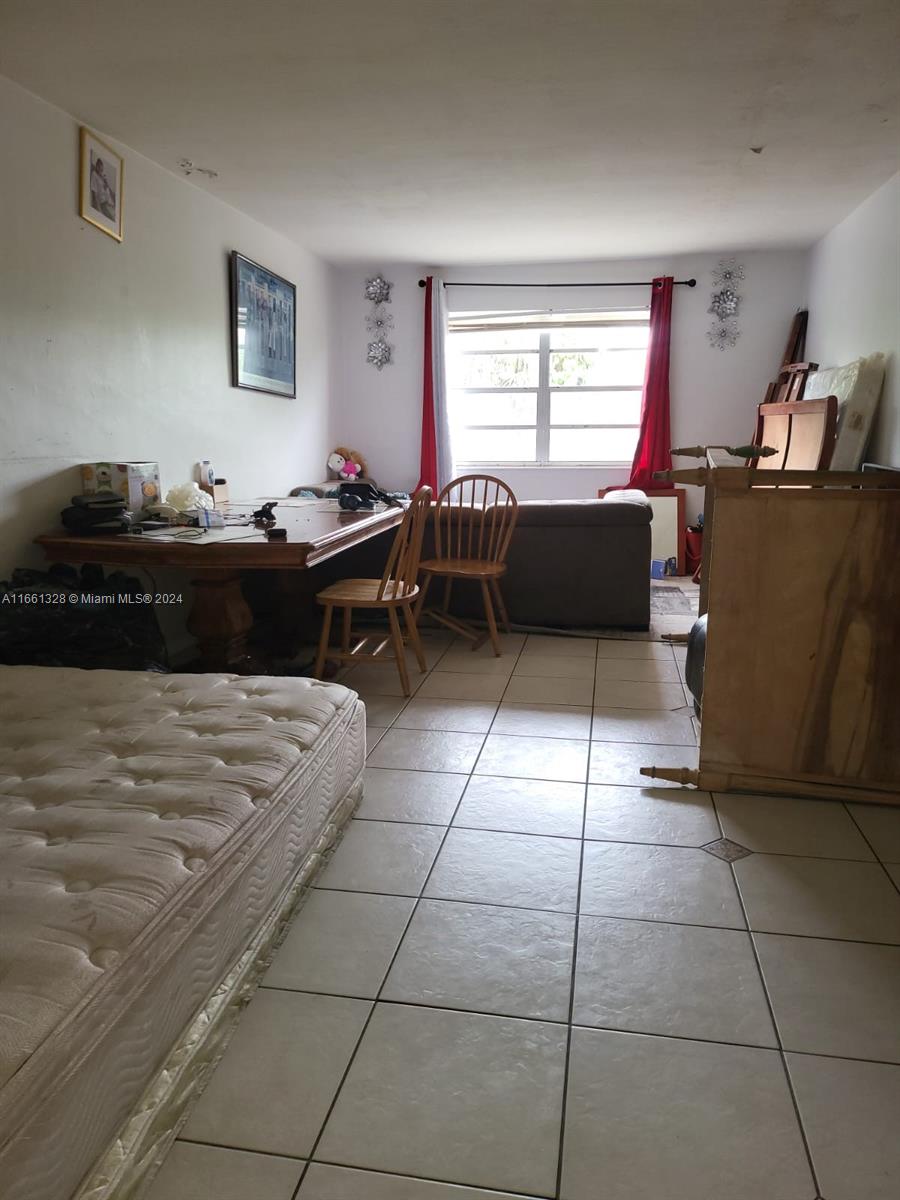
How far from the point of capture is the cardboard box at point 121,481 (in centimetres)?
319

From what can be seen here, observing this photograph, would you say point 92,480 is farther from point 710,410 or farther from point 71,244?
point 710,410

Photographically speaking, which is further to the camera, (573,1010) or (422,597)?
(422,597)

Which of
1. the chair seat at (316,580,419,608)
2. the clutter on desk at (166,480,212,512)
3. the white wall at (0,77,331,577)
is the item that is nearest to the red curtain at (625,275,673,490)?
the white wall at (0,77,331,577)

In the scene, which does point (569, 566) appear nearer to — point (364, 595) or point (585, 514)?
point (585, 514)

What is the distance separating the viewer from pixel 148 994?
3.78ft

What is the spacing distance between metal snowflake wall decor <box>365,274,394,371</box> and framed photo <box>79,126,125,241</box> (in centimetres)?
331

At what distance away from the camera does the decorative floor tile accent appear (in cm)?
205

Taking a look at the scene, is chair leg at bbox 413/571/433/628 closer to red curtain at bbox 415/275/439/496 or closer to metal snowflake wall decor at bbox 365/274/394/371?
red curtain at bbox 415/275/439/496

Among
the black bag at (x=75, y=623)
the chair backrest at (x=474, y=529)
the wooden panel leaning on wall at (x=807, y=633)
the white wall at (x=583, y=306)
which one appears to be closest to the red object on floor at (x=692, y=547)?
the white wall at (x=583, y=306)

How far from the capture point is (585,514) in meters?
4.17

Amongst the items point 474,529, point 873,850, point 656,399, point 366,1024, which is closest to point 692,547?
point 656,399

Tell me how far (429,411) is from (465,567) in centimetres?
302

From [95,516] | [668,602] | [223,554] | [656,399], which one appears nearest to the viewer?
[223,554]

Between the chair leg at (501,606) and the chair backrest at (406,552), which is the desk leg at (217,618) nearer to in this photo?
the chair backrest at (406,552)
